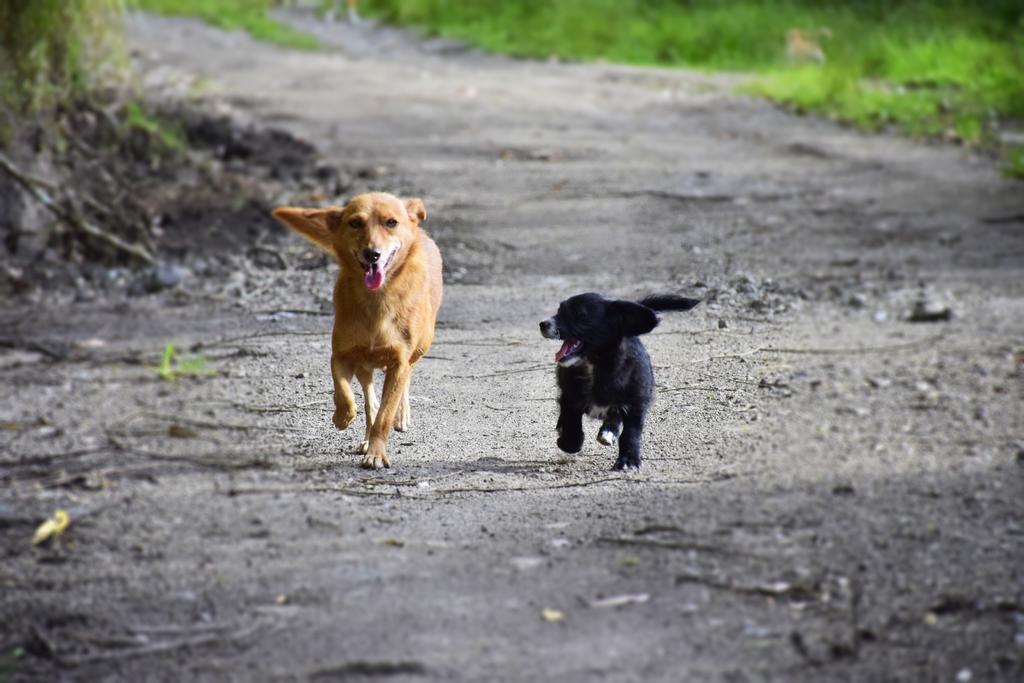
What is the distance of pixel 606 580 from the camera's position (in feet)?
10.4

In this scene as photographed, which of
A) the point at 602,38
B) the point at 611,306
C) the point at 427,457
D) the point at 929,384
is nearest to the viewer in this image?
the point at 611,306

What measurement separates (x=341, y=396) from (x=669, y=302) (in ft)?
2.85

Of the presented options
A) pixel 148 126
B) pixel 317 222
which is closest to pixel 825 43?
pixel 148 126

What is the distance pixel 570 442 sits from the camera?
3.80m

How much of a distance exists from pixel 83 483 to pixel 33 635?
0.64 meters

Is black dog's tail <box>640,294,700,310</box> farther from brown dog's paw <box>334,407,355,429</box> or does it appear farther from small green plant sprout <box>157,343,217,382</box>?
small green plant sprout <box>157,343,217,382</box>

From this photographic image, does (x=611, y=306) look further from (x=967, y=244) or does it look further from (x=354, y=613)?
(x=967, y=244)

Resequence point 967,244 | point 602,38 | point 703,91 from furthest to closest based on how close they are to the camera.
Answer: point 602,38
point 703,91
point 967,244

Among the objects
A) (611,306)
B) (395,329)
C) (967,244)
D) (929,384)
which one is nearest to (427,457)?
(395,329)

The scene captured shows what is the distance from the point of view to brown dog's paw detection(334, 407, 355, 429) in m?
3.68

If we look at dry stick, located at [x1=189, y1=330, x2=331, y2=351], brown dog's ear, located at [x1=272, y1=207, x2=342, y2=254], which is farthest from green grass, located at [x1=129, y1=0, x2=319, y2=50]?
brown dog's ear, located at [x1=272, y1=207, x2=342, y2=254]

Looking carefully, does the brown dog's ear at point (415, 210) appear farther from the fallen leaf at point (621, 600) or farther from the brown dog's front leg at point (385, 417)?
the fallen leaf at point (621, 600)

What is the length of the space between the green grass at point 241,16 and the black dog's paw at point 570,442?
17241mm

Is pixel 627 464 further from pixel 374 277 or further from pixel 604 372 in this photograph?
pixel 374 277
